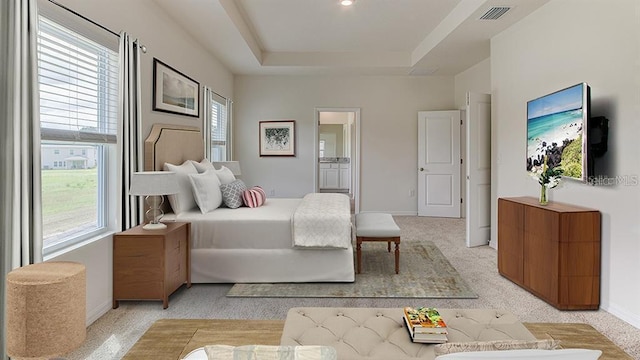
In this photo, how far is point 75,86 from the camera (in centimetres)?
251

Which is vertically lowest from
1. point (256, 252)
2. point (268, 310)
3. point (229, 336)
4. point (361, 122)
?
point (268, 310)

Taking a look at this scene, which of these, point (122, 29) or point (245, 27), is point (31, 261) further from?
point (245, 27)

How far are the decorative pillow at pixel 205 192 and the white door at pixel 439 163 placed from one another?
14.5 feet

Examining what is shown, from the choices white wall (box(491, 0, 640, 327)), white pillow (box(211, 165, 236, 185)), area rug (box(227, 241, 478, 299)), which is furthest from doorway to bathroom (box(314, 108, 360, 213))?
white wall (box(491, 0, 640, 327))

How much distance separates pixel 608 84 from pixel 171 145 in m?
3.86

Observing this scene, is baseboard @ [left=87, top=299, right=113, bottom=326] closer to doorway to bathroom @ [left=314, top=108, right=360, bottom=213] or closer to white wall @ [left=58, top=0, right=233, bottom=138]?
white wall @ [left=58, top=0, right=233, bottom=138]

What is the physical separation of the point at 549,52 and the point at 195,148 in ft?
12.8

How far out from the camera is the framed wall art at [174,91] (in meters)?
3.66

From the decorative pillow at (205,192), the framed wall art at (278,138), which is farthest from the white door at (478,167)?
the framed wall art at (278,138)

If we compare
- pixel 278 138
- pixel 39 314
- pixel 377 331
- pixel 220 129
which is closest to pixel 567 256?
pixel 377 331

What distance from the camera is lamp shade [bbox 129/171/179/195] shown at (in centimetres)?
278

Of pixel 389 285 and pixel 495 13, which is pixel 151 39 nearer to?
pixel 389 285

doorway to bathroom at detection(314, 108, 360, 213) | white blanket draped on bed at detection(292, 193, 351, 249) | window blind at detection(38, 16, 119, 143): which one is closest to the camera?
window blind at detection(38, 16, 119, 143)

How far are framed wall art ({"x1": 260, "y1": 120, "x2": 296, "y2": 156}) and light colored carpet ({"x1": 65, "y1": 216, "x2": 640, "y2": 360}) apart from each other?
4043 millimetres
